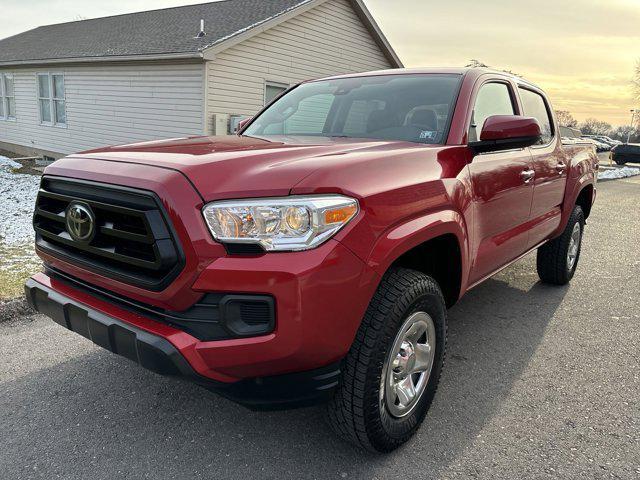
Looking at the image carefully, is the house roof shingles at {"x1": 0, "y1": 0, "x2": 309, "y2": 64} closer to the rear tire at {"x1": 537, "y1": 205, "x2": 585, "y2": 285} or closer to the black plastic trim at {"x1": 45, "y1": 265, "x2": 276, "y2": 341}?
the rear tire at {"x1": 537, "y1": 205, "x2": 585, "y2": 285}

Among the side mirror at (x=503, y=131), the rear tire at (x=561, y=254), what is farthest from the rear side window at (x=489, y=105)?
the rear tire at (x=561, y=254)

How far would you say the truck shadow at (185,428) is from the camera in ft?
7.74

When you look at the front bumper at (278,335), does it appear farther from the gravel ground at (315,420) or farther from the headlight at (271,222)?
the gravel ground at (315,420)

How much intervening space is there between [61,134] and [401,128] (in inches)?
591

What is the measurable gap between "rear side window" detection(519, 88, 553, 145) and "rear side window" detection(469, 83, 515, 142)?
12.5 inches

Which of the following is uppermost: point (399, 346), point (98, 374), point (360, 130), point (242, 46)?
point (242, 46)

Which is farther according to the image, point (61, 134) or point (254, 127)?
point (61, 134)

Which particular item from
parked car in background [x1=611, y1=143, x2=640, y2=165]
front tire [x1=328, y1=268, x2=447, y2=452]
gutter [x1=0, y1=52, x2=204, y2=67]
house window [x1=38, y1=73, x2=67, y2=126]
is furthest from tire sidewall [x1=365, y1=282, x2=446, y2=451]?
parked car in background [x1=611, y1=143, x2=640, y2=165]

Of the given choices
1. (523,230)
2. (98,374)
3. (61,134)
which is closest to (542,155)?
(523,230)

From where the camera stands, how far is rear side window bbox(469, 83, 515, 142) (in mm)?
3176

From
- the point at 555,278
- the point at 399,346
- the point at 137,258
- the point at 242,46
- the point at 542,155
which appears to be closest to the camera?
the point at 137,258

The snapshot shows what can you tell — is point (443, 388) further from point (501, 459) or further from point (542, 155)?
point (542, 155)

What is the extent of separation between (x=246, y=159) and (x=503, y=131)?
4.91ft

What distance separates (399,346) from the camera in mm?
2363
